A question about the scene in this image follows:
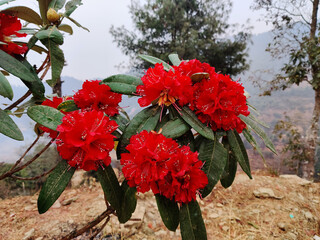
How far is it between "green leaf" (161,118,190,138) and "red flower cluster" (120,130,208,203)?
0.05 metres

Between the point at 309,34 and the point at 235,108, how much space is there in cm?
469

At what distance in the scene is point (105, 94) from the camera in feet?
2.10

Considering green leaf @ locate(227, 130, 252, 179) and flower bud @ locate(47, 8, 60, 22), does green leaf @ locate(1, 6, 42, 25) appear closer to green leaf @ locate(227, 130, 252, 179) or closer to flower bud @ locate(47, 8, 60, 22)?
flower bud @ locate(47, 8, 60, 22)

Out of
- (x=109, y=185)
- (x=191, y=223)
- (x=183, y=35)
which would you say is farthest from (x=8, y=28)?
(x=183, y=35)

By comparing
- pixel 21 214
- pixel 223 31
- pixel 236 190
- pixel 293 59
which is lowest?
pixel 21 214

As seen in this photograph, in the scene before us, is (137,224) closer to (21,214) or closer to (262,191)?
(21,214)

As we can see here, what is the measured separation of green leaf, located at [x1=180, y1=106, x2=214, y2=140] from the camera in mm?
573

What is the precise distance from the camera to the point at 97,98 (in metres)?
0.63

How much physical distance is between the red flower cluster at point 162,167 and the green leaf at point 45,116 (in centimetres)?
21

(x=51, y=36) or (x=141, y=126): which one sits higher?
(x=51, y=36)

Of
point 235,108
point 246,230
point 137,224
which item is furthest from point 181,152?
point 246,230

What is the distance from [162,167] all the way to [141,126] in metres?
0.17

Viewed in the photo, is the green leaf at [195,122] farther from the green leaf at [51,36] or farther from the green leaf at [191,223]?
the green leaf at [51,36]

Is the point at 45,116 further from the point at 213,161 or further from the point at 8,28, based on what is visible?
the point at 213,161
